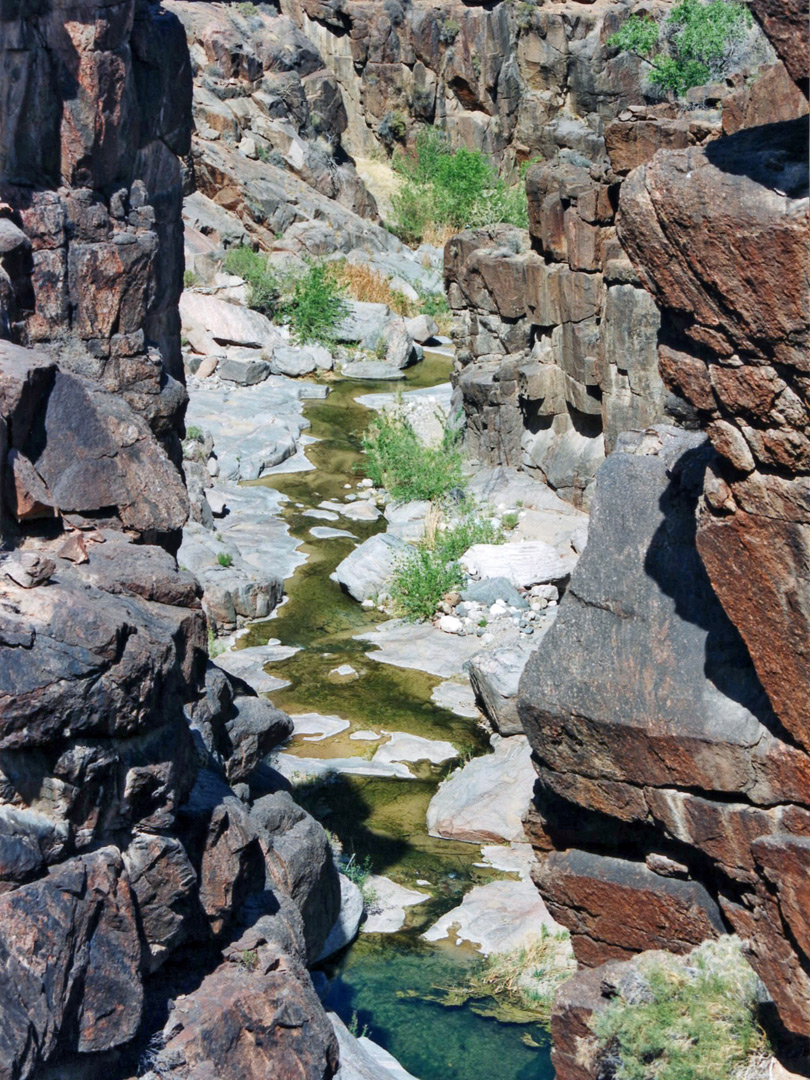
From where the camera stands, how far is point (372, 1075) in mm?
5273

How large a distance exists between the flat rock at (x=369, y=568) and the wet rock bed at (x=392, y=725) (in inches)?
5.8

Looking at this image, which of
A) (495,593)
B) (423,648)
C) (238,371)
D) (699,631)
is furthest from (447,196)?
(699,631)

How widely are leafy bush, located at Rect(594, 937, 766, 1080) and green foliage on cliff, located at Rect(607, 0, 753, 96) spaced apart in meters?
18.6

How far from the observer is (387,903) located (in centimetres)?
753

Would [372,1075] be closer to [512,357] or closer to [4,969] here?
[4,969]

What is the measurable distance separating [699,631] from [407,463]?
10.4 m

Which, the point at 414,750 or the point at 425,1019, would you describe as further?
the point at 414,750

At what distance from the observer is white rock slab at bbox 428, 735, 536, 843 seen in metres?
8.15

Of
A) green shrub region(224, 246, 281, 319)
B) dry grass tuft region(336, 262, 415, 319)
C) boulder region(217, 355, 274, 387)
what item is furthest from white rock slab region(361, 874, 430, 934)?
dry grass tuft region(336, 262, 415, 319)

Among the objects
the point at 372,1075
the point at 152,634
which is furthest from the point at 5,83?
the point at 372,1075

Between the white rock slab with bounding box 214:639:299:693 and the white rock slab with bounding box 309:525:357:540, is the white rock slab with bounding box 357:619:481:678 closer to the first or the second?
the white rock slab with bounding box 214:639:299:693

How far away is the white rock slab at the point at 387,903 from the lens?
7.32 meters

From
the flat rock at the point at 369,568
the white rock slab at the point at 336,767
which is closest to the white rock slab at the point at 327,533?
the flat rock at the point at 369,568

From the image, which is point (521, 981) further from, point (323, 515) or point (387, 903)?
point (323, 515)
